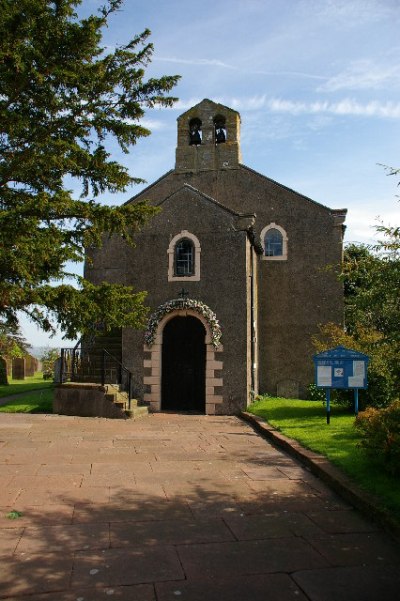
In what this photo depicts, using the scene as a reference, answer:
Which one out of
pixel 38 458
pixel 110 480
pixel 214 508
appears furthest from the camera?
pixel 38 458

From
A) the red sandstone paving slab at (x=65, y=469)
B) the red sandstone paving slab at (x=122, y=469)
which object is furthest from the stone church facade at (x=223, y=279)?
the red sandstone paving slab at (x=65, y=469)

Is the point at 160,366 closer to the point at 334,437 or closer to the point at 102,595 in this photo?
the point at 334,437

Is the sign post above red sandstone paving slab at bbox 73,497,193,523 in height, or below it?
above

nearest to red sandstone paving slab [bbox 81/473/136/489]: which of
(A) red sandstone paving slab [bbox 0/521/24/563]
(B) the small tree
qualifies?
(A) red sandstone paving slab [bbox 0/521/24/563]

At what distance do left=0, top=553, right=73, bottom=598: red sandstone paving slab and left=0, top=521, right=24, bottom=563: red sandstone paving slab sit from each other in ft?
0.55

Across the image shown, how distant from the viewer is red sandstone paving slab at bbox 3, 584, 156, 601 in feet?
11.9

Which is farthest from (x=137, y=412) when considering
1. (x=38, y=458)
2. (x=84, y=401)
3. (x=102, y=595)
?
(x=102, y=595)

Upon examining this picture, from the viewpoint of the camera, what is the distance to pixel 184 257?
631 inches

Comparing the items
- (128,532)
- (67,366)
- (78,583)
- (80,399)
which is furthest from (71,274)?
(78,583)

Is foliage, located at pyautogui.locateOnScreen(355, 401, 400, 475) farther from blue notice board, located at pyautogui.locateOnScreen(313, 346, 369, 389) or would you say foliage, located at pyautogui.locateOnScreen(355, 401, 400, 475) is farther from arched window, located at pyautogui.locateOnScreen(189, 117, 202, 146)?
arched window, located at pyautogui.locateOnScreen(189, 117, 202, 146)

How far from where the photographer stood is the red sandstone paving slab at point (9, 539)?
4.48 m

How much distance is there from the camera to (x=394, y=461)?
625 cm

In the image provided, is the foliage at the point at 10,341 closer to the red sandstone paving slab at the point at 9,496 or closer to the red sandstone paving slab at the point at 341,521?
the red sandstone paving slab at the point at 9,496

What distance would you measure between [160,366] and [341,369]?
6203 millimetres
